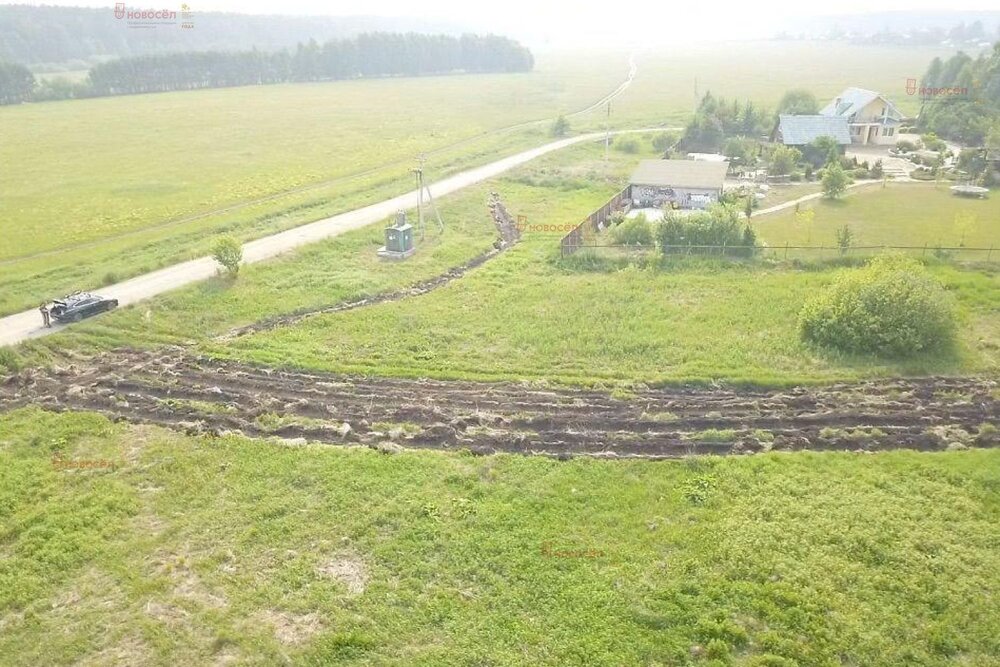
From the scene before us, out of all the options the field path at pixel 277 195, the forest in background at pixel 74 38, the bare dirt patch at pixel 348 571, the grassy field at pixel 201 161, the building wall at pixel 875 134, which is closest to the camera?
the bare dirt patch at pixel 348 571

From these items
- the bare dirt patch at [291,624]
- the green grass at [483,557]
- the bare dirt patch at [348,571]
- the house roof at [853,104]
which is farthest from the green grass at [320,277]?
the house roof at [853,104]

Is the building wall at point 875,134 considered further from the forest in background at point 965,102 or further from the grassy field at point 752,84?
the grassy field at point 752,84

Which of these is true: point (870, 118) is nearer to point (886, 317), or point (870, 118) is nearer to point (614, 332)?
point (886, 317)

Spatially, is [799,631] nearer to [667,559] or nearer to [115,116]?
[667,559]

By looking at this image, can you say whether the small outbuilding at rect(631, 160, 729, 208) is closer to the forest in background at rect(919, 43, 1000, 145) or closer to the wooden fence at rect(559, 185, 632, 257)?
the wooden fence at rect(559, 185, 632, 257)

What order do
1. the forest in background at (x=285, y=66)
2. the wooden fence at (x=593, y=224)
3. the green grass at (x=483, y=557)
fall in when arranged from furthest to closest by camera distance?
the forest in background at (x=285, y=66) < the wooden fence at (x=593, y=224) < the green grass at (x=483, y=557)

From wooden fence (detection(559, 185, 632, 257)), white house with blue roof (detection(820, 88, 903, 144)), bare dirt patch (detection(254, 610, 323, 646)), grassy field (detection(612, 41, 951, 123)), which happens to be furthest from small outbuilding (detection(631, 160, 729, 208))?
grassy field (detection(612, 41, 951, 123))

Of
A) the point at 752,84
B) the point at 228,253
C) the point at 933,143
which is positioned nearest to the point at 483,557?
the point at 228,253
